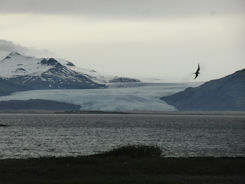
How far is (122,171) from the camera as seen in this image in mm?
40750

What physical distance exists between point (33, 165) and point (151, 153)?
11340 mm

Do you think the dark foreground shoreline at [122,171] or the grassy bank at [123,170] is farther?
the grassy bank at [123,170]

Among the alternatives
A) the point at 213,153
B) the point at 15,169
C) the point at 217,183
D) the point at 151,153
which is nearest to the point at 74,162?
the point at 15,169

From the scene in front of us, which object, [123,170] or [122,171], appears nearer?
[122,171]

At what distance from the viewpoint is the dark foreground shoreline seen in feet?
122

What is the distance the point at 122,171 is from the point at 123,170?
0.41 meters

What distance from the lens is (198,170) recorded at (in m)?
41.8

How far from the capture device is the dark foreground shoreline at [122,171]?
122 feet

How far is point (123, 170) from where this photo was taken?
41.2 m

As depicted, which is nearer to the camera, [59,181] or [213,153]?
[59,181]

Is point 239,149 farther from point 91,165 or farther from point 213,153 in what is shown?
point 91,165

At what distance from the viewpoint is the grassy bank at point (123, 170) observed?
37312mm

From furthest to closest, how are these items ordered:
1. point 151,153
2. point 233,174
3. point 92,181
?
point 151,153 < point 233,174 < point 92,181

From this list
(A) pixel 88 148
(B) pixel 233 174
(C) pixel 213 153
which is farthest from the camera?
(A) pixel 88 148
